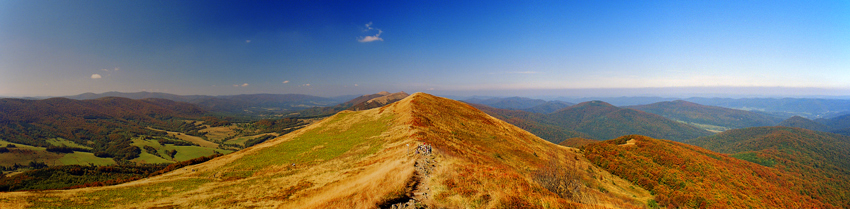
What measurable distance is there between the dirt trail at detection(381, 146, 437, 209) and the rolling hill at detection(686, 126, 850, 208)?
376ft

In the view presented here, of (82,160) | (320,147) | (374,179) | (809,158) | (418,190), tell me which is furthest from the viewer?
(809,158)

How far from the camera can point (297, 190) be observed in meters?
17.5

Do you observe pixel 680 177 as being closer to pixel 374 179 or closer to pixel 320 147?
pixel 374 179

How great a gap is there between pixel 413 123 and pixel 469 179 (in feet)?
58.8

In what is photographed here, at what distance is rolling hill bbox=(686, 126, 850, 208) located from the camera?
7906cm

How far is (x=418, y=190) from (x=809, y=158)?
240m

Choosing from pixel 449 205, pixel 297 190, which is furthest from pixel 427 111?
pixel 449 205

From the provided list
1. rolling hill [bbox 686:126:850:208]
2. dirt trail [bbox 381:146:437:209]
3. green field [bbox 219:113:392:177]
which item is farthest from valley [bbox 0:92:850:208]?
rolling hill [bbox 686:126:850:208]

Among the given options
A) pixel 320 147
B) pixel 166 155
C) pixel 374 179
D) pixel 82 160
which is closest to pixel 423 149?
pixel 374 179

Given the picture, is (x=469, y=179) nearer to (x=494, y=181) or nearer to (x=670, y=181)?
(x=494, y=181)

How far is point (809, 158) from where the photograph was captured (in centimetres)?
13012

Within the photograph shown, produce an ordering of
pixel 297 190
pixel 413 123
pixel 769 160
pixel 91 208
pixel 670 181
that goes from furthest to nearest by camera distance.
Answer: pixel 769 160
pixel 670 181
pixel 413 123
pixel 297 190
pixel 91 208

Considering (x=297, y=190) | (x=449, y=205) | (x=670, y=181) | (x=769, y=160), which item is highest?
(x=449, y=205)

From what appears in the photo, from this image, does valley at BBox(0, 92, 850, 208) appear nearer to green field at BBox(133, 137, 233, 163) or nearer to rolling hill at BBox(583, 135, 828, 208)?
rolling hill at BBox(583, 135, 828, 208)
